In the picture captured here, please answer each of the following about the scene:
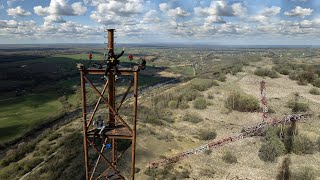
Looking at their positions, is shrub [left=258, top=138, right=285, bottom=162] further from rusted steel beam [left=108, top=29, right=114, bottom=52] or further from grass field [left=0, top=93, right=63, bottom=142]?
grass field [left=0, top=93, right=63, bottom=142]

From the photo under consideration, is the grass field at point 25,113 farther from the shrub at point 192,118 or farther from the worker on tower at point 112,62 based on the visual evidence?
the worker on tower at point 112,62

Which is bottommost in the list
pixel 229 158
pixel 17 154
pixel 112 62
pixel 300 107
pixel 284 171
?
pixel 17 154

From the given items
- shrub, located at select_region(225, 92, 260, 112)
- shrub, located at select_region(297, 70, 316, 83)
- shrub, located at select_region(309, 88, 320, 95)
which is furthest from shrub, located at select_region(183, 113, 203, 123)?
shrub, located at select_region(297, 70, 316, 83)

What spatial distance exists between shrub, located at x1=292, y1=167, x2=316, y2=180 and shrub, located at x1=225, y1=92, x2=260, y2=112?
18476 millimetres

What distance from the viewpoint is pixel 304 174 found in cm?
2331

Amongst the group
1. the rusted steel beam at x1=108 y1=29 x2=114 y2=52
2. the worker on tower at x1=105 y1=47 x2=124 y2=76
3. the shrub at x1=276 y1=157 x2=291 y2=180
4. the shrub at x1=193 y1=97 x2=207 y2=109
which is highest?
the rusted steel beam at x1=108 y1=29 x2=114 y2=52

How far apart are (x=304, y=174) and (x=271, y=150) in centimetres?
443

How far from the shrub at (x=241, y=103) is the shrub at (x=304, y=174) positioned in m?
18.5

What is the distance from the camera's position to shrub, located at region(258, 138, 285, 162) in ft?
88.5

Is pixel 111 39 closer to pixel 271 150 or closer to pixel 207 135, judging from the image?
pixel 271 150

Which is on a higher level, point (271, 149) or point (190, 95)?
point (190, 95)

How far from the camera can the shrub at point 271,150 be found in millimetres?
26984

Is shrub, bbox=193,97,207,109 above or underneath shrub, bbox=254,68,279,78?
underneath

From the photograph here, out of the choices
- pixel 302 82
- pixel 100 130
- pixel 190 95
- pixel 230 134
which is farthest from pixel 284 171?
pixel 302 82
